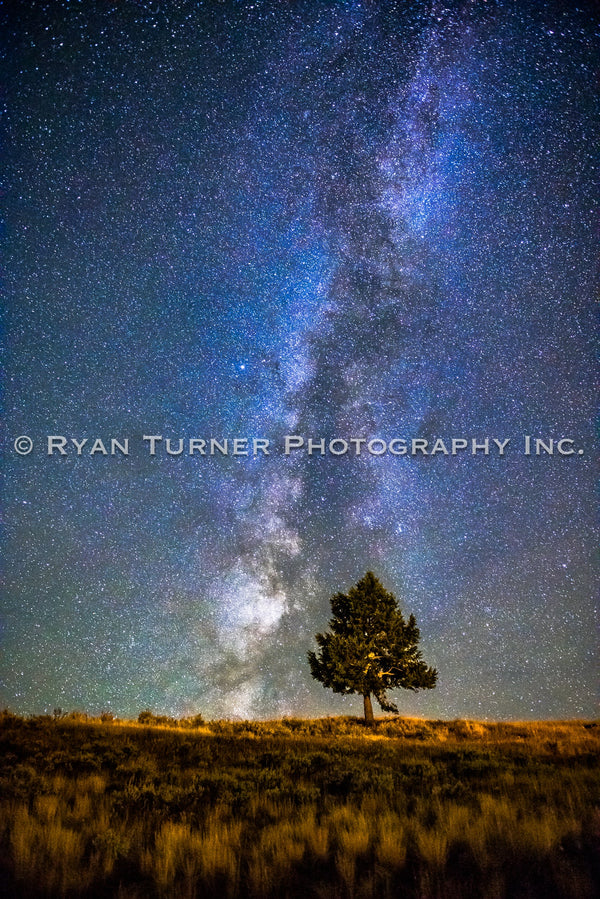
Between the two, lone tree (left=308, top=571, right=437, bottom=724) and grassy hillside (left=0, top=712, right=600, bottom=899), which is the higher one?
lone tree (left=308, top=571, right=437, bottom=724)

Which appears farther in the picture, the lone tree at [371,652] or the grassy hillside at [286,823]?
the lone tree at [371,652]

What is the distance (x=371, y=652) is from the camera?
2498 cm

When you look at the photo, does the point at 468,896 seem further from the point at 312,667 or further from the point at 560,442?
the point at 312,667

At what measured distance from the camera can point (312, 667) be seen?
25.6m

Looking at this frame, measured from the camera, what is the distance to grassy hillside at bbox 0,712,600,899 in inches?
226

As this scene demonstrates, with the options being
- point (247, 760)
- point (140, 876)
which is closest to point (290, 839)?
point (140, 876)

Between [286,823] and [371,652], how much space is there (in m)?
18.5

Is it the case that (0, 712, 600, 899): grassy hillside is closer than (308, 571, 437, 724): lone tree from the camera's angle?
Yes

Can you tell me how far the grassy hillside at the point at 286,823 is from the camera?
5746 mm

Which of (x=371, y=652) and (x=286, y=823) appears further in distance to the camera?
(x=371, y=652)

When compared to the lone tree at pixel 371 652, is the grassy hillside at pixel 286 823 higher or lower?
lower

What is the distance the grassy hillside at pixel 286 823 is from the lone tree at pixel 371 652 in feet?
40.4

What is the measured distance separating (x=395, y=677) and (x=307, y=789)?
17.2 metres

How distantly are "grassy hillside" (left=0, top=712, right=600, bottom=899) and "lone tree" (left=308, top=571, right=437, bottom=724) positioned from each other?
40.4 ft
